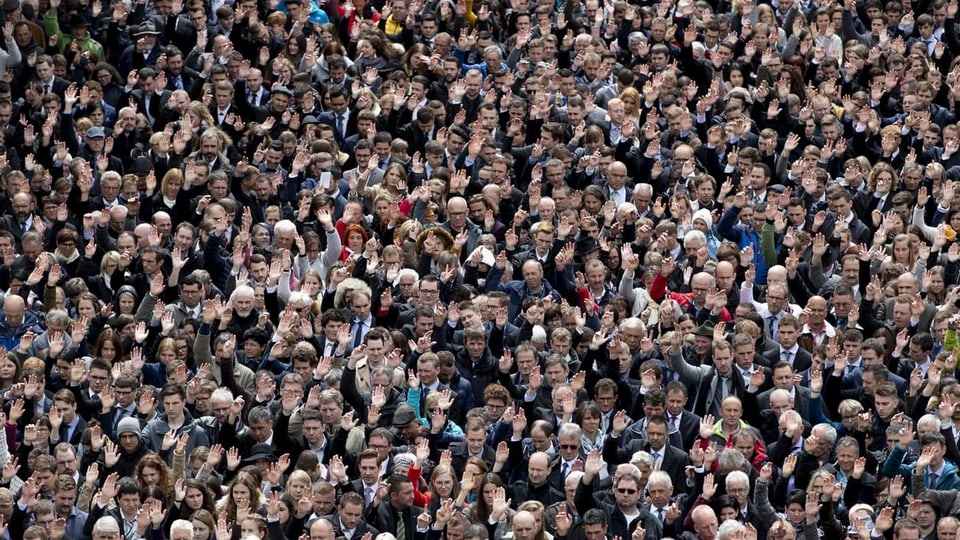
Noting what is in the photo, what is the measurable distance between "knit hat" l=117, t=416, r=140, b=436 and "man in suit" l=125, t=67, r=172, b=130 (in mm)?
5131

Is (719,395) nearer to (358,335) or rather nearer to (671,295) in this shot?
(671,295)

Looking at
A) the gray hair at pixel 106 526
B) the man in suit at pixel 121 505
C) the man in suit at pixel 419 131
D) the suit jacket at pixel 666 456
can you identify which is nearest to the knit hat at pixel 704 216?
the man in suit at pixel 419 131

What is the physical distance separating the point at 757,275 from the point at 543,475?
433cm

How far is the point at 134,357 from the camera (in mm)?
19703

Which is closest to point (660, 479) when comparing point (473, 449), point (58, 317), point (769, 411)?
point (473, 449)

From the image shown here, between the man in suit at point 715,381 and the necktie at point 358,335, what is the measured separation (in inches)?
97.2

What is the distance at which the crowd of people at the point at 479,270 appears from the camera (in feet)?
59.9

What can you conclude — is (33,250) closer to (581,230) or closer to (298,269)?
(298,269)

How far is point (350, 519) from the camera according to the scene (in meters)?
17.6

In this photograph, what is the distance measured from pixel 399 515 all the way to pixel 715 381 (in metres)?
3.06

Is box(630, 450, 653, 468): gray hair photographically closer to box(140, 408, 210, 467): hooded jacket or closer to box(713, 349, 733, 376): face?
box(713, 349, 733, 376): face

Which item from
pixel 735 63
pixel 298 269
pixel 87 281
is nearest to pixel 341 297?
pixel 298 269

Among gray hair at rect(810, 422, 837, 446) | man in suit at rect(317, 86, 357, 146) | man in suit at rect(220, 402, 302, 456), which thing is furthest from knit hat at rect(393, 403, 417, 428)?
man in suit at rect(317, 86, 357, 146)

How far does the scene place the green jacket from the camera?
2398 cm
